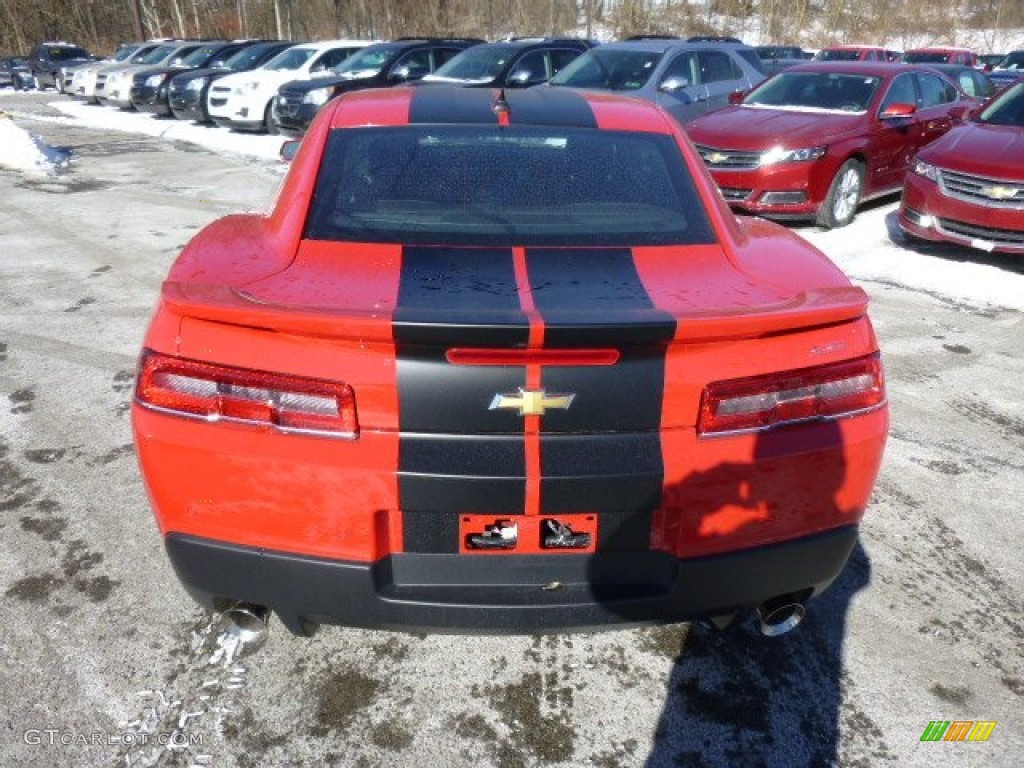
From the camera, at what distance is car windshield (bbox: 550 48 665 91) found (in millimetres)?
10180

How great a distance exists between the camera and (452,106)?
2.90 m

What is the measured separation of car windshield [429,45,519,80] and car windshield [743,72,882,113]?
460 cm

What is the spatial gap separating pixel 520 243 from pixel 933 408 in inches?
121

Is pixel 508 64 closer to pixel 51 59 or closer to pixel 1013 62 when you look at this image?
pixel 1013 62

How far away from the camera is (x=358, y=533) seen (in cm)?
185

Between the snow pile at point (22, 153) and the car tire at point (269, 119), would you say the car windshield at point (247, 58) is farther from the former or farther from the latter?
the snow pile at point (22, 153)

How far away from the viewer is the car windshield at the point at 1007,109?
24.8ft

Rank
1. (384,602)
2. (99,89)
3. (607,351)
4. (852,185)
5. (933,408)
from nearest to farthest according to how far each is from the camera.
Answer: (607,351), (384,602), (933,408), (852,185), (99,89)

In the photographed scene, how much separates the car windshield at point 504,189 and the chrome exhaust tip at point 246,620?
3.53 ft

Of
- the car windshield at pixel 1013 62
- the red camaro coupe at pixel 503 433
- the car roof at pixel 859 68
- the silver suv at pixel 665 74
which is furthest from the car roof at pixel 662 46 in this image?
the car windshield at pixel 1013 62

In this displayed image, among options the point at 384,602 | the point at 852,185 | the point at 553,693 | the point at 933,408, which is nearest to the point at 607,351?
the point at 384,602

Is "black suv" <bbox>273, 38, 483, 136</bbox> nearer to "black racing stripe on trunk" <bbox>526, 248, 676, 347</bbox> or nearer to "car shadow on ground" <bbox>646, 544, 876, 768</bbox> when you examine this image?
"black racing stripe on trunk" <bbox>526, 248, 676, 347</bbox>

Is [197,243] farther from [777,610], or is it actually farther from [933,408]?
[933,408]

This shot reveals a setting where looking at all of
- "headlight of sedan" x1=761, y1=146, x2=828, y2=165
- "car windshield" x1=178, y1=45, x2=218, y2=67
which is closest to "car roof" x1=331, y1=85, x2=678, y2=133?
"headlight of sedan" x1=761, y1=146, x2=828, y2=165
